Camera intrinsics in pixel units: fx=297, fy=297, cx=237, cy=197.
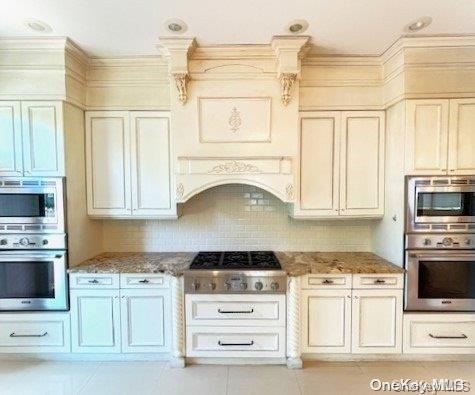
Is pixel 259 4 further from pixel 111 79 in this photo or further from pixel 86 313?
pixel 86 313

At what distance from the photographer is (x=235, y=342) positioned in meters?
2.52

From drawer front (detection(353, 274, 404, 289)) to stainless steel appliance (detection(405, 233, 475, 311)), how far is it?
0.26ft

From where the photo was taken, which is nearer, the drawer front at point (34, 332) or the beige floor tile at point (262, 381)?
the beige floor tile at point (262, 381)

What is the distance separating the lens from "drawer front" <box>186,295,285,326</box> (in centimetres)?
251

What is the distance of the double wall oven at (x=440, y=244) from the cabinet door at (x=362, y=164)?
0.35 metres

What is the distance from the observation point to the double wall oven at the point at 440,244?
2477 millimetres

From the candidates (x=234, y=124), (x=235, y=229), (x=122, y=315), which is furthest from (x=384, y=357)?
(x=234, y=124)

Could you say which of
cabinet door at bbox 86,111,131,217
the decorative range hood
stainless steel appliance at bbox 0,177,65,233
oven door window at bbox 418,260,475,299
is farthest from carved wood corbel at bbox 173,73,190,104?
oven door window at bbox 418,260,475,299

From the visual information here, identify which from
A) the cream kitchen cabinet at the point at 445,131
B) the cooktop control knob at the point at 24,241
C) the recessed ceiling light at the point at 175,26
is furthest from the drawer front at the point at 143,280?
the cream kitchen cabinet at the point at 445,131

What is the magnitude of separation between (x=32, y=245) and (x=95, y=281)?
61 cm

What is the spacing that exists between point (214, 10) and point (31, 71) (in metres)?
1.63

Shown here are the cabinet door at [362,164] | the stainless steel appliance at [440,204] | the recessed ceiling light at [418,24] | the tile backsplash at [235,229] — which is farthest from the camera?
the tile backsplash at [235,229]

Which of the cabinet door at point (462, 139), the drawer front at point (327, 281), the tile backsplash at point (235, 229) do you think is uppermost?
the cabinet door at point (462, 139)

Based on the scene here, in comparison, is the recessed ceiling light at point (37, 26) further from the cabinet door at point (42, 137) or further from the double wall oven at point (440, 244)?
the double wall oven at point (440, 244)
